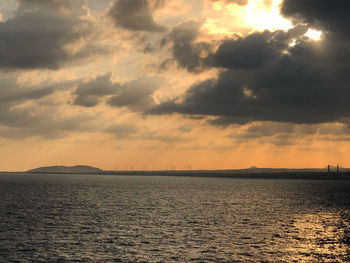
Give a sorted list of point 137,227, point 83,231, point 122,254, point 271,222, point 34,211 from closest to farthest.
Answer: point 122,254 < point 83,231 < point 137,227 < point 271,222 < point 34,211

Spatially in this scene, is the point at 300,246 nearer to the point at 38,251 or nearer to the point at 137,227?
the point at 137,227

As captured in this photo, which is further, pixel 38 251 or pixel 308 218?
pixel 308 218

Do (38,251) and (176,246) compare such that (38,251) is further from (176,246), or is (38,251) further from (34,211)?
(34,211)

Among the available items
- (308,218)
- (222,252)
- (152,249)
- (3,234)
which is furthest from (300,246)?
(3,234)

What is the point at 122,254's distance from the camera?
49.4 metres

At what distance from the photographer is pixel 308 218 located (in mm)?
86312

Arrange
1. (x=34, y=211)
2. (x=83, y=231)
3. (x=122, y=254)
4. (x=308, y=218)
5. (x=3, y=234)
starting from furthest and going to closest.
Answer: (x=34, y=211) < (x=308, y=218) < (x=83, y=231) < (x=3, y=234) < (x=122, y=254)

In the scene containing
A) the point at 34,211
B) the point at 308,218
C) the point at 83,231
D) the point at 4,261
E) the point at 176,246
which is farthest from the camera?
the point at 34,211

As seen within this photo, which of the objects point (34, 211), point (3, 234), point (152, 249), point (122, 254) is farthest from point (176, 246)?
point (34, 211)

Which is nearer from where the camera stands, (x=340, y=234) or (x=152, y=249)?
(x=152, y=249)

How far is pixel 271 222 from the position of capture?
7825cm

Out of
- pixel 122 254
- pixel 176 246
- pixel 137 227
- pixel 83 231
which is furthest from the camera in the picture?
pixel 137 227

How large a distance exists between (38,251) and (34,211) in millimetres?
46307

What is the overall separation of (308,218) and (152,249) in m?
47.6
